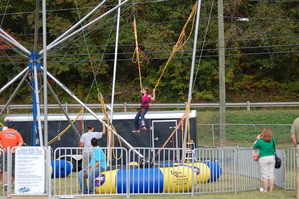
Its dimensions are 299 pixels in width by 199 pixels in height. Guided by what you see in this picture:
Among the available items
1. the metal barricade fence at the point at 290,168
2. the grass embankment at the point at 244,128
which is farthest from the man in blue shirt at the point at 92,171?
the grass embankment at the point at 244,128

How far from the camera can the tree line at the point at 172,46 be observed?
32.9 metres

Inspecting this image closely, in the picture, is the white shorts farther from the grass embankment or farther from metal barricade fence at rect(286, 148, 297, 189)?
the grass embankment

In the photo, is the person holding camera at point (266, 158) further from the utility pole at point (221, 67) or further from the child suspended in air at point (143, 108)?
the utility pole at point (221, 67)

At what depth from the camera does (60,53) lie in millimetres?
33875

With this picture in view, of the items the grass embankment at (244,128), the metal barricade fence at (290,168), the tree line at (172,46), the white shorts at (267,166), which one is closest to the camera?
the white shorts at (267,166)

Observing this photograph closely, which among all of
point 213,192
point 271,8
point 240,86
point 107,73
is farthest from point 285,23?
point 213,192

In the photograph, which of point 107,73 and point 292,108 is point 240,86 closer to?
point 292,108

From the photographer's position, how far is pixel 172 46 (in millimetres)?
32656

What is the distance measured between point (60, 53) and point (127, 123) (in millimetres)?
15914

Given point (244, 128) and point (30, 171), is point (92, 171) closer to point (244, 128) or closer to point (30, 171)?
point (30, 171)

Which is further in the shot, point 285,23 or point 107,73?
point 107,73

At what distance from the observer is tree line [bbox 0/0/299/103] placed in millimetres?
32938

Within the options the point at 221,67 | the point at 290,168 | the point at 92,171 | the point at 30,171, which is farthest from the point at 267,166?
the point at 221,67

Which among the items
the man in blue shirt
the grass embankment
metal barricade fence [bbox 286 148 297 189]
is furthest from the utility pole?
the man in blue shirt
